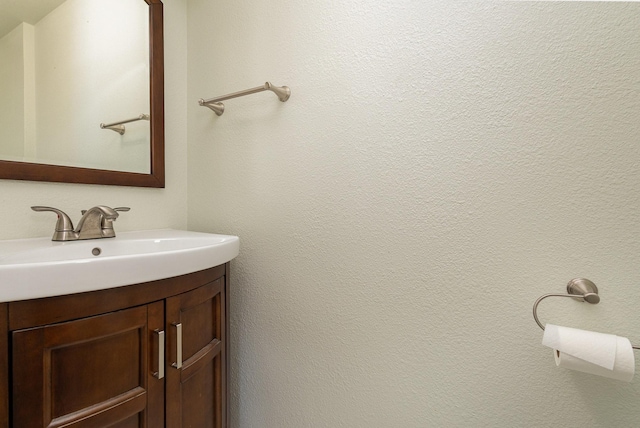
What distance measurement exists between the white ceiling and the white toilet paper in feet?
5.25

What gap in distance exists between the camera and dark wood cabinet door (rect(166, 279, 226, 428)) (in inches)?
25.2

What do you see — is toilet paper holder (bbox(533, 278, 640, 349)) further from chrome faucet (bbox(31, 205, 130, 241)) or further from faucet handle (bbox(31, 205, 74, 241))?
faucet handle (bbox(31, 205, 74, 241))

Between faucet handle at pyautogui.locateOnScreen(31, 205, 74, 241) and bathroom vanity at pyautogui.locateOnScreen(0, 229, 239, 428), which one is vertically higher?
faucet handle at pyautogui.locateOnScreen(31, 205, 74, 241)

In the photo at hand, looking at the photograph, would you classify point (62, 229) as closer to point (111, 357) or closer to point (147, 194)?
point (147, 194)

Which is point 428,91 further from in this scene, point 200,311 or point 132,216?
point 132,216

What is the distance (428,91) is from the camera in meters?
0.71

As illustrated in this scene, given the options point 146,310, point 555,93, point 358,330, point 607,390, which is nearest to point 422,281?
point 358,330

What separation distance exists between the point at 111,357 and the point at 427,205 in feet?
2.63

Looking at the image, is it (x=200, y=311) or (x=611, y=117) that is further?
(x=200, y=311)

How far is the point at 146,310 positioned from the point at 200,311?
0.17m

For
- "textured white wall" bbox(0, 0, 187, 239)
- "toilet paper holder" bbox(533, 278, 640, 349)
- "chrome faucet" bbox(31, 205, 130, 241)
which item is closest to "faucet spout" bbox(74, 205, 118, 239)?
"chrome faucet" bbox(31, 205, 130, 241)

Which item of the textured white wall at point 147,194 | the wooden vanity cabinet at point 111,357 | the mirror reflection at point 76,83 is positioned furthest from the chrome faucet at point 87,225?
the wooden vanity cabinet at point 111,357

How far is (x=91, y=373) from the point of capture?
525 millimetres

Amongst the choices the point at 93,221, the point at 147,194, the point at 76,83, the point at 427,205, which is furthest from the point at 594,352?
the point at 76,83
